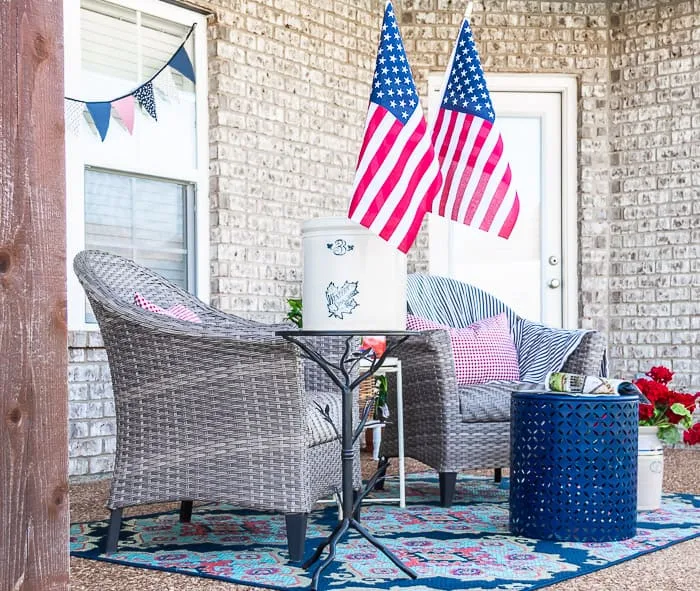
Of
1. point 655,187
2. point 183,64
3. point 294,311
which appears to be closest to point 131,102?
point 183,64

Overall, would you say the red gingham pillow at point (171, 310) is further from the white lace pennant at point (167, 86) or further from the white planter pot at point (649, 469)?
the white lace pennant at point (167, 86)

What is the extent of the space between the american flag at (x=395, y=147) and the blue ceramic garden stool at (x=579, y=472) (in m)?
0.92

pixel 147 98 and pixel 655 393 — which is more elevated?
pixel 147 98

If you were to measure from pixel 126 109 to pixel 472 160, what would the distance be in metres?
2.28

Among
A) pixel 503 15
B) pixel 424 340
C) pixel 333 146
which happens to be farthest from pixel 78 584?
pixel 503 15

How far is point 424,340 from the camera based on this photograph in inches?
155

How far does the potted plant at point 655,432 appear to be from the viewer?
3.65m

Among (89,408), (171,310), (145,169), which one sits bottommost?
(89,408)

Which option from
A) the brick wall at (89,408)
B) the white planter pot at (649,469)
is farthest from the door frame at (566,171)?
the white planter pot at (649,469)

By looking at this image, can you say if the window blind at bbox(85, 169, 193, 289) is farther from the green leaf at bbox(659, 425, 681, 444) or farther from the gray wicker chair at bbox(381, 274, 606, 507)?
the green leaf at bbox(659, 425, 681, 444)

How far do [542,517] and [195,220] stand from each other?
8.87 ft

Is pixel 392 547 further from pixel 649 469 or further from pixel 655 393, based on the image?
pixel 655 393

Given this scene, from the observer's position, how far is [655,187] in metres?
6.34

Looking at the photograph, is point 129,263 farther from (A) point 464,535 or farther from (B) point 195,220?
→ (B) point 195,220
